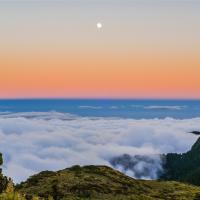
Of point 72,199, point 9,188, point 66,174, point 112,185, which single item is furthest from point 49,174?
point 9,188

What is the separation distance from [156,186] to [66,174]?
9942 mm

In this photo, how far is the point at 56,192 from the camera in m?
41.3

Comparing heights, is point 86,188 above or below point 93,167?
below

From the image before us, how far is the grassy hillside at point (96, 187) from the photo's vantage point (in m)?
41.6

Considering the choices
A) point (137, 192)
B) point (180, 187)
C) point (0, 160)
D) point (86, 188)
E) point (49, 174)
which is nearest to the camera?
point (0, 160)

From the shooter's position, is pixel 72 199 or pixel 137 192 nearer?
pixel 72 199

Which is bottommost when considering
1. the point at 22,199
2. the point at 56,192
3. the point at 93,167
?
the point at 22,199

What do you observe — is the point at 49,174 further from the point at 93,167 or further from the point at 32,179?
the point at 93,167

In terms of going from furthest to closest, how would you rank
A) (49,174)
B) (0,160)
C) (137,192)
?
(49,174) < (137,192) < (0,160)

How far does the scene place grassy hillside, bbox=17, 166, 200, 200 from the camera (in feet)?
136

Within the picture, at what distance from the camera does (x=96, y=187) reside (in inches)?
1732

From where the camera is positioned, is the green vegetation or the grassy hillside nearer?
the green vegetation

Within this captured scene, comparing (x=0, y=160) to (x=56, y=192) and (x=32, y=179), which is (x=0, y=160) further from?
(x=32, y=179)

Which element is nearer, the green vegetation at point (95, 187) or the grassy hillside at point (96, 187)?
the green vegetation at point (95, 187)
